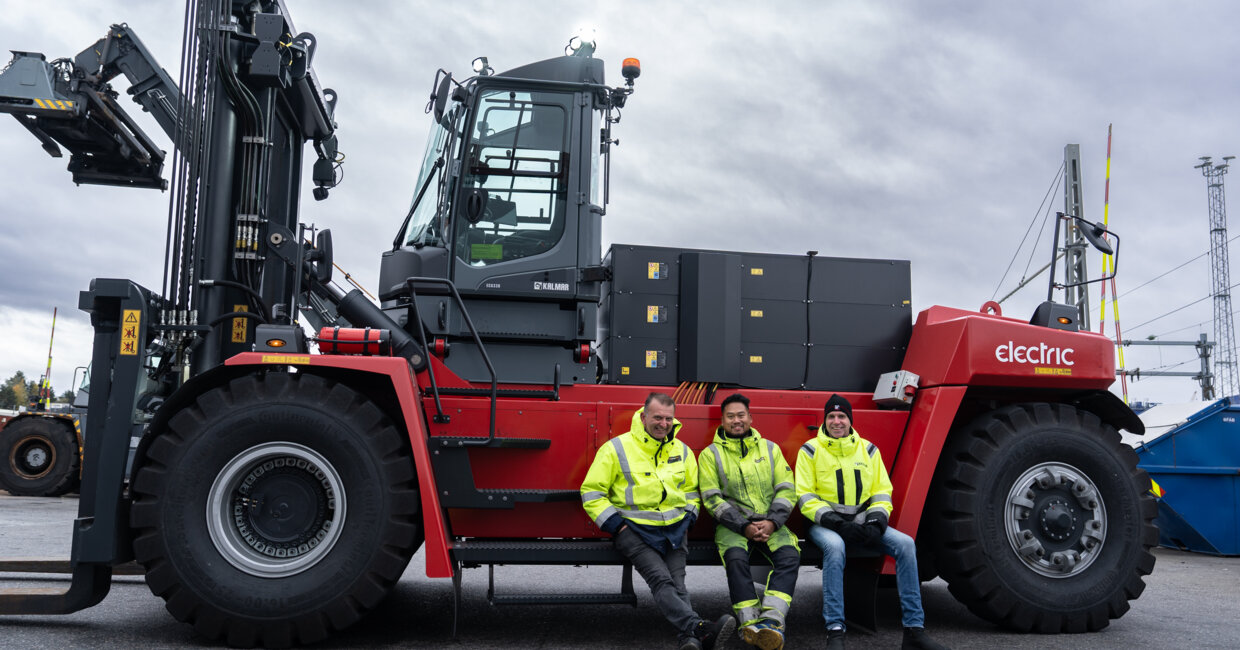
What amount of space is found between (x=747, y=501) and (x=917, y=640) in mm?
1318

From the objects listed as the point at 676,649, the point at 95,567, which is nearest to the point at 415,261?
the point at 95,567

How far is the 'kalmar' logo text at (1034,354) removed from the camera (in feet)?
20.5

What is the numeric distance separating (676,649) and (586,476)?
1.20 meters

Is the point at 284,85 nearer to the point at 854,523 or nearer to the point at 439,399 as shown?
the point at 439,399

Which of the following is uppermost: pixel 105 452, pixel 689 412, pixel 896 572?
pixel 689 412

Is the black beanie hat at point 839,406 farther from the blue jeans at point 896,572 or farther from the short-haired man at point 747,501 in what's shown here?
the blue jeans at point 896,572

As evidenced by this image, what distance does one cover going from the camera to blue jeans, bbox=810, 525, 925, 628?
17.9 ft

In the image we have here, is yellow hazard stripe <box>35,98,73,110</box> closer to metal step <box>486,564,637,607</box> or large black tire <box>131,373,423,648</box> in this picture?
large black tire <box>131,373,423,648</box>

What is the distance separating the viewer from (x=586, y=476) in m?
5.76

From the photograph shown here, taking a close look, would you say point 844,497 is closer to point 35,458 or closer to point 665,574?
point 665,574

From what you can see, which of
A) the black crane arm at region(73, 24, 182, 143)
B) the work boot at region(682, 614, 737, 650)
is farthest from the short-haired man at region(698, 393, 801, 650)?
the black crane arm at region(73, 24, 182, 143)

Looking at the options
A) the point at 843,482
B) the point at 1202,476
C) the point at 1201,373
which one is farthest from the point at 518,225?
the point at 1201,373

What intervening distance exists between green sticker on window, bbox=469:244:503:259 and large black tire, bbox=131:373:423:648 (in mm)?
1283

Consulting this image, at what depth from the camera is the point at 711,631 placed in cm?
516
